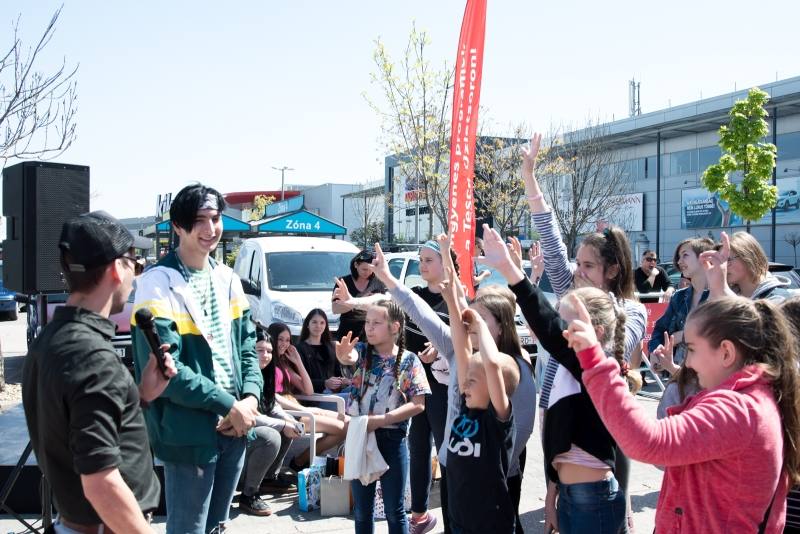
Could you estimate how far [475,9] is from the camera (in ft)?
24.2

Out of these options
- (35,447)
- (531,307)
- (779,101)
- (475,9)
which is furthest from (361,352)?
(779,101)

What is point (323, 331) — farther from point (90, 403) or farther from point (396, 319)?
point (90, 403)

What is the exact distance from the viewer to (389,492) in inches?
158

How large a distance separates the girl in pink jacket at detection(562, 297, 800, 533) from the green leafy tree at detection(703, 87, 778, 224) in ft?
70.3

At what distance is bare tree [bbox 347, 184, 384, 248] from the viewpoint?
49938 mm

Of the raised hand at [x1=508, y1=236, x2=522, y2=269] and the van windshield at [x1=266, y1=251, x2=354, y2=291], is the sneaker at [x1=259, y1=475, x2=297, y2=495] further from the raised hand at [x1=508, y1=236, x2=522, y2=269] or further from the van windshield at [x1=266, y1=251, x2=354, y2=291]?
the van windshield at [x1=266, y1=251, x2=354, y2=291]

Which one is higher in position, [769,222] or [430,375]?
[769,222]

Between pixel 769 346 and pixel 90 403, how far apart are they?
2.02 m

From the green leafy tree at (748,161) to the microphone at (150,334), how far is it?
71.8 feet

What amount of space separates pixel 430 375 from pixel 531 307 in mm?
2069

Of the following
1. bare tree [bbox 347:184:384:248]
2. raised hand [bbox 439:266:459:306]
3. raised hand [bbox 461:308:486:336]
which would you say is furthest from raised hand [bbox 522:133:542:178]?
bare tree [bbox 347:184:384:248]

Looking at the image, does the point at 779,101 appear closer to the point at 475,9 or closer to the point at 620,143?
the point at 620,143

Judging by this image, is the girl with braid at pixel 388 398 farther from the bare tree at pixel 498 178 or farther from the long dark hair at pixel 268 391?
the bare tree at pixel 498 178

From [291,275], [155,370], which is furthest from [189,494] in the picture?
[291,275]
